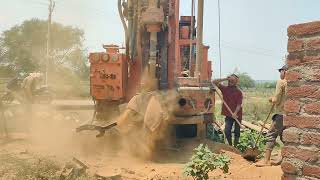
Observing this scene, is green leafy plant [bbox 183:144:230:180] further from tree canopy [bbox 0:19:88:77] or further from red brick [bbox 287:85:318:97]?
tree canopy [bbox 0:19:88:77]

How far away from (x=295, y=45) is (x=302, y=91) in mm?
363

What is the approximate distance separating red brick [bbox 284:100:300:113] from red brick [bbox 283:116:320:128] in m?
0.05

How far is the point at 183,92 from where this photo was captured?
29.6ft

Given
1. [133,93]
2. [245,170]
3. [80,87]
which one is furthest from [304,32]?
[80,87]

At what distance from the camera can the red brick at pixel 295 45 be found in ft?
11.1

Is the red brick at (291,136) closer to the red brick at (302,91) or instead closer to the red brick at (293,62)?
the red brick at (302,91)

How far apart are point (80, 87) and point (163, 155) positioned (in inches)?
1054

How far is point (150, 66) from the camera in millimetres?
9062

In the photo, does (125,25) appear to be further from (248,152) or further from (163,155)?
(248,152)

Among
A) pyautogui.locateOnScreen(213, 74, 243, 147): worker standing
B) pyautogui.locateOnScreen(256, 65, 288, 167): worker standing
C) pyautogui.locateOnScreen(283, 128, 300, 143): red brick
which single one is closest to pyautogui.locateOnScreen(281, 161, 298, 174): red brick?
pyautogui.locateOnScreen(283, 128, 300, 143): red brick

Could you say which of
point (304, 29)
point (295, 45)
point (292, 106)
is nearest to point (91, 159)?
point (292, 106)

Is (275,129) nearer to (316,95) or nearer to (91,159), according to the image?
(91,159)

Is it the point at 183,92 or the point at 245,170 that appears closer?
the point at 245,170

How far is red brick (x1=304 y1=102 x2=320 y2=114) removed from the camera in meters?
3.28
